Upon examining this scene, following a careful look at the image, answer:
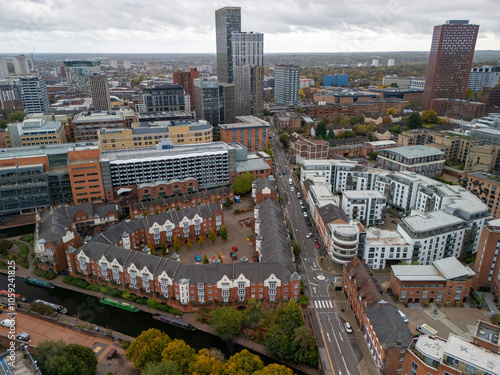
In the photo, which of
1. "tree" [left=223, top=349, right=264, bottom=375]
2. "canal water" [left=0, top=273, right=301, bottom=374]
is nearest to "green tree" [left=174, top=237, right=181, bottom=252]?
"canal water" [left=0, top=273, right=301, bottom=374]

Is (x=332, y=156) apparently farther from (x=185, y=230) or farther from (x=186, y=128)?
(x=185, y=230)

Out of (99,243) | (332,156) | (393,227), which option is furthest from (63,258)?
(332,156)

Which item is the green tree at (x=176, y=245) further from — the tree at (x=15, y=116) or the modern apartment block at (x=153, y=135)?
the tree at (x=15, y=116)

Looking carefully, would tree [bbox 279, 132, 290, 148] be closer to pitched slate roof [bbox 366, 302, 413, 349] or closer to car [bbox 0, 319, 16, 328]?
pitched slate roof [bbox 366, 302, 413, 349]

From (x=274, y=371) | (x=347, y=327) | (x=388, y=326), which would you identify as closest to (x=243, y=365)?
(x=274, y=371)

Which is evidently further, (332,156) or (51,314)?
(332,156)

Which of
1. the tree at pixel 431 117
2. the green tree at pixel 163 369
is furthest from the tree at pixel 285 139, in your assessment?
the green tree at pixel 163 369

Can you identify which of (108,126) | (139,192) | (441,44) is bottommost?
(139,192)
